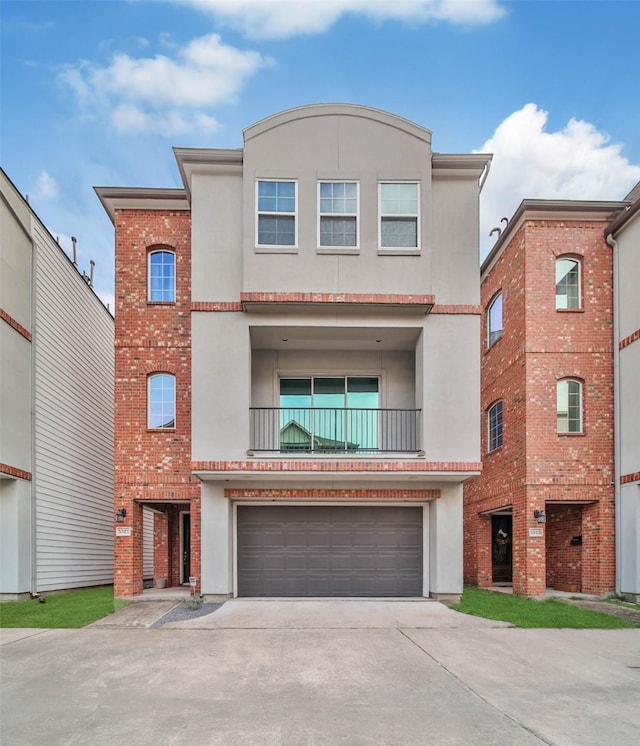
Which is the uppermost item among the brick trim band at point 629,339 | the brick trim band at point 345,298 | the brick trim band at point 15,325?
the brick trim band at point 345,298

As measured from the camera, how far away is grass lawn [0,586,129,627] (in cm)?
1039

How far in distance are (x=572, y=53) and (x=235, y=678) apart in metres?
14.6

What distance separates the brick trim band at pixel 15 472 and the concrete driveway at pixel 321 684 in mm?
3773

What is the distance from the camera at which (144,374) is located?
1305 cm

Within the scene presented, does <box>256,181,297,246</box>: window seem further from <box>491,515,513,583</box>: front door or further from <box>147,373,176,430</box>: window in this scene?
<box>491,515,513,583</box>: front door

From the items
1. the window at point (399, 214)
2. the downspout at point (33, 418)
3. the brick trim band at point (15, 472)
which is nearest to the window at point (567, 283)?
the window at point (399, 214)

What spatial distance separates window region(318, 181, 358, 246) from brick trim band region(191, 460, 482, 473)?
14.8 feet

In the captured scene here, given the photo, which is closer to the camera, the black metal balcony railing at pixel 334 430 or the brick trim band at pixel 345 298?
the brick trim band at pixel 345 298

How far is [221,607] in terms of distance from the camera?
38.1 feet

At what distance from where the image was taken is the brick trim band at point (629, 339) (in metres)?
12.7

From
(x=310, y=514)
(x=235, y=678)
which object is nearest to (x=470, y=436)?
(x=310, y=514)

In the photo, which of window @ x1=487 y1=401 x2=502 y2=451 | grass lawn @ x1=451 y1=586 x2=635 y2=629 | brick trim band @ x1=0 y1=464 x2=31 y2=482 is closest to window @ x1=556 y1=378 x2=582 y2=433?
window @ x1=487 y1=401 x2=502 y2=451

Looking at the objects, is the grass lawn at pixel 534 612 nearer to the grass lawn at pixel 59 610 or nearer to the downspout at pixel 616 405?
the downspout at pixel 616 405

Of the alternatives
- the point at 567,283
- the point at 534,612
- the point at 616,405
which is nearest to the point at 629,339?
the point at 616,405
